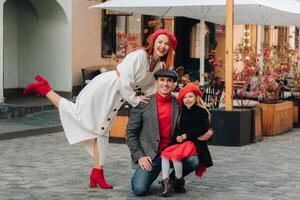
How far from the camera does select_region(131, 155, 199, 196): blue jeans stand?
25.4 feet

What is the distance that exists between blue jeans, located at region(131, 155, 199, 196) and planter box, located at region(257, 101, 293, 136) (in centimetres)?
612

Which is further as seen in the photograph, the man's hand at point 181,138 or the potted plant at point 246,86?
the potted plant at point 246,86

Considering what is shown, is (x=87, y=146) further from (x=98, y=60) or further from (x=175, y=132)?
(x=98, y=60)

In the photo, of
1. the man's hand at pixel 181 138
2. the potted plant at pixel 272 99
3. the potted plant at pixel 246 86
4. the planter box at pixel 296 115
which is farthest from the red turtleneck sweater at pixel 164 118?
the planter box at pixel 296 115

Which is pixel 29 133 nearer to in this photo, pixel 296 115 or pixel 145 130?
pixel 296 115

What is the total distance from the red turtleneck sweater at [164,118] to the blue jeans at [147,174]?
0.62 ft

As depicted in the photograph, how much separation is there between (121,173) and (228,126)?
10.6 feet

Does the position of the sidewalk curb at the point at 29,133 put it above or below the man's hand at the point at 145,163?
below

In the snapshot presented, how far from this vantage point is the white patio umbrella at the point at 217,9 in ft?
45.9

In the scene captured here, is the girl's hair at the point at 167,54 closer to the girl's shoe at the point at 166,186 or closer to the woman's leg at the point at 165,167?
the woman's leg at the point at 165,167

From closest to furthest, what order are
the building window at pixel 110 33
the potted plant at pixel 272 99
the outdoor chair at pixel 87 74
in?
the potted plant at pixel 272 99
the outdoor chair at pixel 87 74
the building window at pixel 110 33

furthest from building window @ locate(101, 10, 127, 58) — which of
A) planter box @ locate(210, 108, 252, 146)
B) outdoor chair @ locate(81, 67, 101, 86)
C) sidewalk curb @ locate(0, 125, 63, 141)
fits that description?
planter box @ locate(210, 108, 252, 146)

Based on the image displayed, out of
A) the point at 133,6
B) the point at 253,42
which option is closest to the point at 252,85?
the point at 133,6

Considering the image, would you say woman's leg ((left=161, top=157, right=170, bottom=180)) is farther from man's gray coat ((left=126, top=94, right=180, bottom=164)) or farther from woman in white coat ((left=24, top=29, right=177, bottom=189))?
woman in white coat ((left=24, top=29, right=177, bottom=189))
